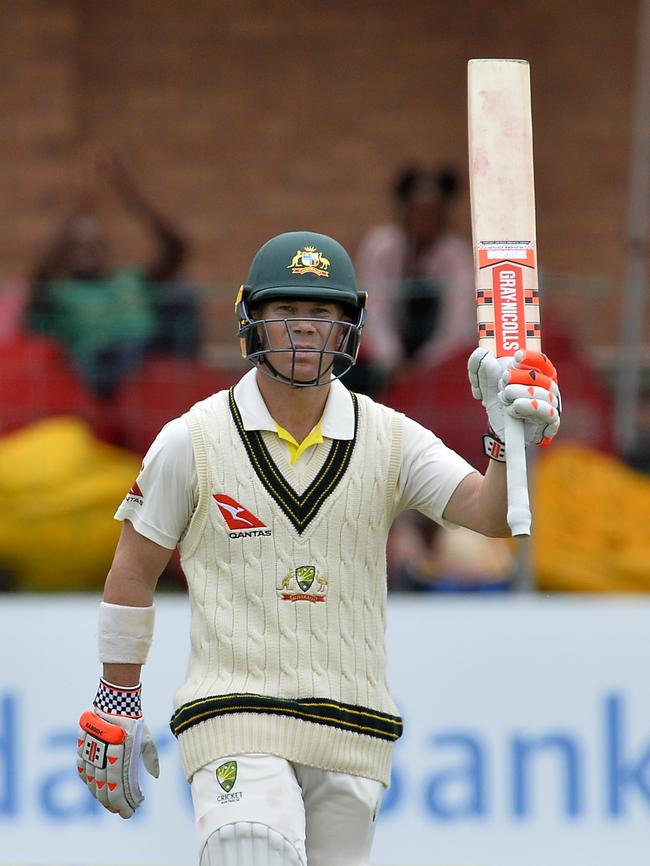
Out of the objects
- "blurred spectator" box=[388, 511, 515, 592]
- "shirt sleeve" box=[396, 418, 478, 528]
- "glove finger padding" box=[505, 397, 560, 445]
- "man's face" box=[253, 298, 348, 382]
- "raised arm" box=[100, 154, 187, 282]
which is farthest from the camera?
"raised arm" box=[100, 154, 187, 282]

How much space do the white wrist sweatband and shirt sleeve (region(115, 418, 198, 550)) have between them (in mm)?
170

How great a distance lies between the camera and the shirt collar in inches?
156

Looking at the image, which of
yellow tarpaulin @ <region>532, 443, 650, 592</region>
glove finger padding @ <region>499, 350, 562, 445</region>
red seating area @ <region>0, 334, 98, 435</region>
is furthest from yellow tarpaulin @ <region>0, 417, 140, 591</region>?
glove finger padding @ <region>499, 350, 562, 445</region>

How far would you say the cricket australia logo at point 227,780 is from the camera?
3.73 meters

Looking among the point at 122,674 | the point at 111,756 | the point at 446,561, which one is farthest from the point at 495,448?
the point at 446,561

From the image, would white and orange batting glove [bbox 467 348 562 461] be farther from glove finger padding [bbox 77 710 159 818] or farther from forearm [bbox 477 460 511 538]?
glove finger padding [bbox 77 710 159 818]

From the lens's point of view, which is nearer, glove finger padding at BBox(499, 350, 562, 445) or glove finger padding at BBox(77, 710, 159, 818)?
glove finger padding at BBox(499, 350, 562, 445)

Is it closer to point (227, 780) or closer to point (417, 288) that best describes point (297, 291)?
point (227, 780)

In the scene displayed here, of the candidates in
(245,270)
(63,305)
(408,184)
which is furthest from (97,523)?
(245,270)

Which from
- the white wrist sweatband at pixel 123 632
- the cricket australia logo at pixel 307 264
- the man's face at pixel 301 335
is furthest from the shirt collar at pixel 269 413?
the white wrist sweatband at pixel 123 632

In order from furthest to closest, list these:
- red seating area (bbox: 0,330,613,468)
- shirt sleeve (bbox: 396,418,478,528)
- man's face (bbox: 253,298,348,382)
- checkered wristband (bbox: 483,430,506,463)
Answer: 1. red seating area (bbox: 0,330,613,468)
2. shirt sleeve (bbox: 396,418,478,528)
3. man's face (bbox: 253,298,348,382)
4. checkered wristband (bbox: 483,430,506,463)

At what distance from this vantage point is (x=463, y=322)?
709 cm

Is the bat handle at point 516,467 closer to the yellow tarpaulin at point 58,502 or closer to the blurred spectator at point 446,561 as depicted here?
the blurred spectator at point 446,561

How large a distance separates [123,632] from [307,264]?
0.90 meters
